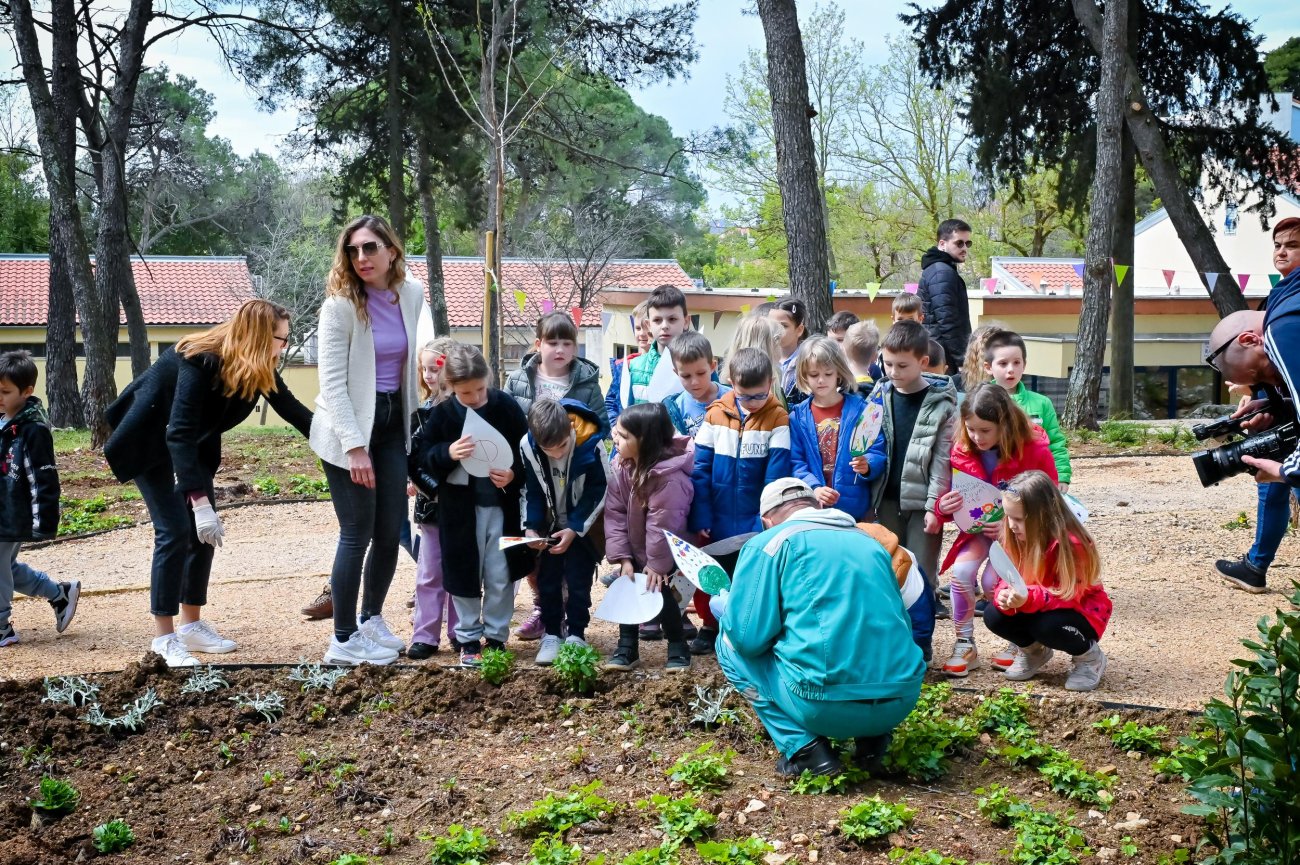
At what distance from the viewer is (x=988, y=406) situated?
5.30 m

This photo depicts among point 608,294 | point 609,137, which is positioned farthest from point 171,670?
point 608,294

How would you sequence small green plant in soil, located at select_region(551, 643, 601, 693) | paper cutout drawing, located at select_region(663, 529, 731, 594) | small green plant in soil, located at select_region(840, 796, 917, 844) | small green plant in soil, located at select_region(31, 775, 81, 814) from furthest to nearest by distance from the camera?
small green plant in soil, located at select_region(551, 643, 601, 693)
paper cutout drawing, located at select_region(663, 529, 731, 594)
small green plant in soil, located at select_region(31, 775, 81, 814)
small green plant in soil, located at select_region(840, 796, 917, 844)

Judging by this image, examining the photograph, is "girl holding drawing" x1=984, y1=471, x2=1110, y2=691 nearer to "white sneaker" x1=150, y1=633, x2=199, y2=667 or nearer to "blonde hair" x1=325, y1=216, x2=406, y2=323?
"blonde hair" x1=325, y1=216, x2=406, y2=323

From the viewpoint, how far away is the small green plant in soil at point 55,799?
4031 mm

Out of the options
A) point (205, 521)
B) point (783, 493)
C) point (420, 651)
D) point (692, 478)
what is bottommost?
point (420, 651)

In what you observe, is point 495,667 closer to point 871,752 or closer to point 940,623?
point 871,752

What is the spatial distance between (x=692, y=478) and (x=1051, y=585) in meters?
1.60

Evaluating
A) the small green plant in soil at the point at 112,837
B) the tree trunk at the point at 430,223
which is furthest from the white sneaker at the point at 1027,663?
the tree trunk at the point at 430,223

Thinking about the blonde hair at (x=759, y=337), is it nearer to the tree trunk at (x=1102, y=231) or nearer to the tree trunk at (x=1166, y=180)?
the tree trunk at (x=1102, y=231)

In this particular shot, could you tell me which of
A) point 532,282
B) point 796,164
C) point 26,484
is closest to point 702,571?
point 26,484

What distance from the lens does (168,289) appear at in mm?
40812

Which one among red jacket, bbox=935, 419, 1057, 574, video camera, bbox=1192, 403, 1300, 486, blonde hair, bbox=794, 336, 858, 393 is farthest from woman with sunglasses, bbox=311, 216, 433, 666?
video camera, bbox=1192, 403, 1300, 486

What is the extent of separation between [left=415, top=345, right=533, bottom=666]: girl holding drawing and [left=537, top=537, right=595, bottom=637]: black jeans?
10cm

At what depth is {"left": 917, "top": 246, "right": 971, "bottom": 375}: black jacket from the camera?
8039mm
